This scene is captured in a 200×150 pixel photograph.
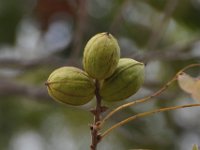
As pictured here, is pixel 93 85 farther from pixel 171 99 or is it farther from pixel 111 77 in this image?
Answer: pixel 171 99

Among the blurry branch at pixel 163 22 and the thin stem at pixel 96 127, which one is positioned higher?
the blurry branch at pixel 163 22

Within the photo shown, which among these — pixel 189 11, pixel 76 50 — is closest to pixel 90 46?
pixel 76 50

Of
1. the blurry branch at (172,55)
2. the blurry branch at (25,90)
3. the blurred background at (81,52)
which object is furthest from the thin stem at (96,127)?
the blurry branch at (25,90)

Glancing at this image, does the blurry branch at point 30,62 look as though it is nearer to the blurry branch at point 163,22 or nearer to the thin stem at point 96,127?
the blurry branch at point 163,22

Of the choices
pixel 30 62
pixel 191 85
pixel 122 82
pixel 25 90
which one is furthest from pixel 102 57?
pixel 25 90

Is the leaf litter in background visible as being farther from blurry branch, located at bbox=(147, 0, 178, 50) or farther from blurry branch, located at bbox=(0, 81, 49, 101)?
blurry branch, located at bbox=(0, 81, 49, 101)

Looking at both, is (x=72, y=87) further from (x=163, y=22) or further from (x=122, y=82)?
(x=163, y=22)
